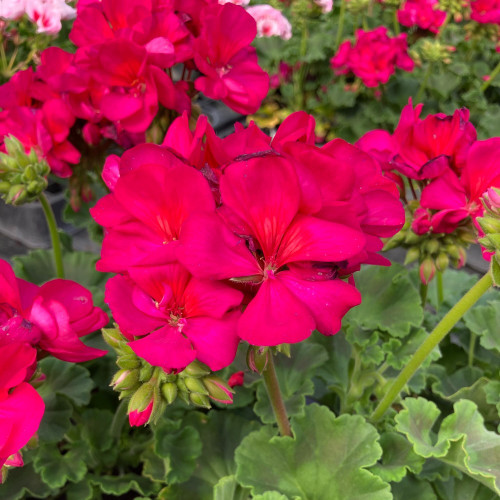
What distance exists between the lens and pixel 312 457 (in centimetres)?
89

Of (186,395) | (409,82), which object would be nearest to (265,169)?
(186,395)

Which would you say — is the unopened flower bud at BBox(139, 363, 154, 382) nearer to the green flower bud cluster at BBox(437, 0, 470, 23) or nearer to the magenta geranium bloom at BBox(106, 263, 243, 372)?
the magenta geranium bloom at BBox(106, 263, 243, 372)

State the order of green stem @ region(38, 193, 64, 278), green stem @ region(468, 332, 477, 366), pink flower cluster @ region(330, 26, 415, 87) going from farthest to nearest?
1. pink flower cluster @ region(330, 26, 415, 87)
2. green stem @ region(468, 332, 477, 366)
3. green stem @ region(38, 193, 64, 278)

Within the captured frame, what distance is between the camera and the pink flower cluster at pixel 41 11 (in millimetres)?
1343

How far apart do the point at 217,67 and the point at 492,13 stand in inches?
59.9

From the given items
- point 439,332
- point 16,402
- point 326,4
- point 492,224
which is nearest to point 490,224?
point 492,224

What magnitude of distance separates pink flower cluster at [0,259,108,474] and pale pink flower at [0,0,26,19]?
89 cm

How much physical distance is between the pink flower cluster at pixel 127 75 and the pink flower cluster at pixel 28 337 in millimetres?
323

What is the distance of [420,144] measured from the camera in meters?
0.84

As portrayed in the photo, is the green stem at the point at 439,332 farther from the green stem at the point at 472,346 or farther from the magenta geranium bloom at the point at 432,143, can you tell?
the green stem at the point at 472,346

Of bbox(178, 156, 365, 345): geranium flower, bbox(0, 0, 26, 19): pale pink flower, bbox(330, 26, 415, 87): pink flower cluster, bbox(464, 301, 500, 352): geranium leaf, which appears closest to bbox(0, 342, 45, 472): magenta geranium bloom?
bbox(178, 156, 365, 345): geranium flower

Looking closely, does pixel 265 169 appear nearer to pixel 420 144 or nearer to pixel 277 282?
pixel 277 282

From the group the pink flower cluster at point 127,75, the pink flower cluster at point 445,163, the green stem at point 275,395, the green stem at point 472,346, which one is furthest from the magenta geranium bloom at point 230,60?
the green stem at point 472,346

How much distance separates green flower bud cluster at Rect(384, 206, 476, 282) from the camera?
90 cm
